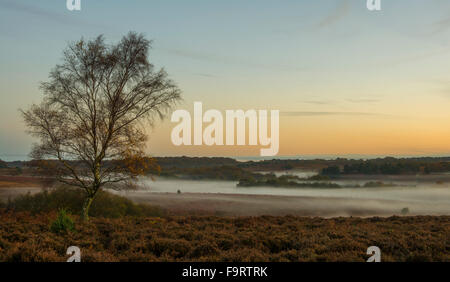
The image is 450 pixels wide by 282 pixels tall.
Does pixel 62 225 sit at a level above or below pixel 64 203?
above

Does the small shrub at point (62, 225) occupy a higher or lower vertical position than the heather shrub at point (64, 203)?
higher

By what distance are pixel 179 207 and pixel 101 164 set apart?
13264mm

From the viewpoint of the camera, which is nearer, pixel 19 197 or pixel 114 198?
pixel 19 197

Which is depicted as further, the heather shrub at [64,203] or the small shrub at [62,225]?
the heather shrub at [64,203]

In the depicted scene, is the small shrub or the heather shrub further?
the heather shrub

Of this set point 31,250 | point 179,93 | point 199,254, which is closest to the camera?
point 31,250

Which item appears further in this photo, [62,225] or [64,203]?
[64,203]

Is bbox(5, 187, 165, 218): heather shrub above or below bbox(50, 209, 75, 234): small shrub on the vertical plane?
below

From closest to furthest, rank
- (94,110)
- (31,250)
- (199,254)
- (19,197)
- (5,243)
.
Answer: (31,250)
(199,254)
(5,243)
(94,110)
(19,197)

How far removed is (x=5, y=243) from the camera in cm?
1169

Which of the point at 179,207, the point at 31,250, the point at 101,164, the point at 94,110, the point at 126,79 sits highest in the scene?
the point at 126,79
